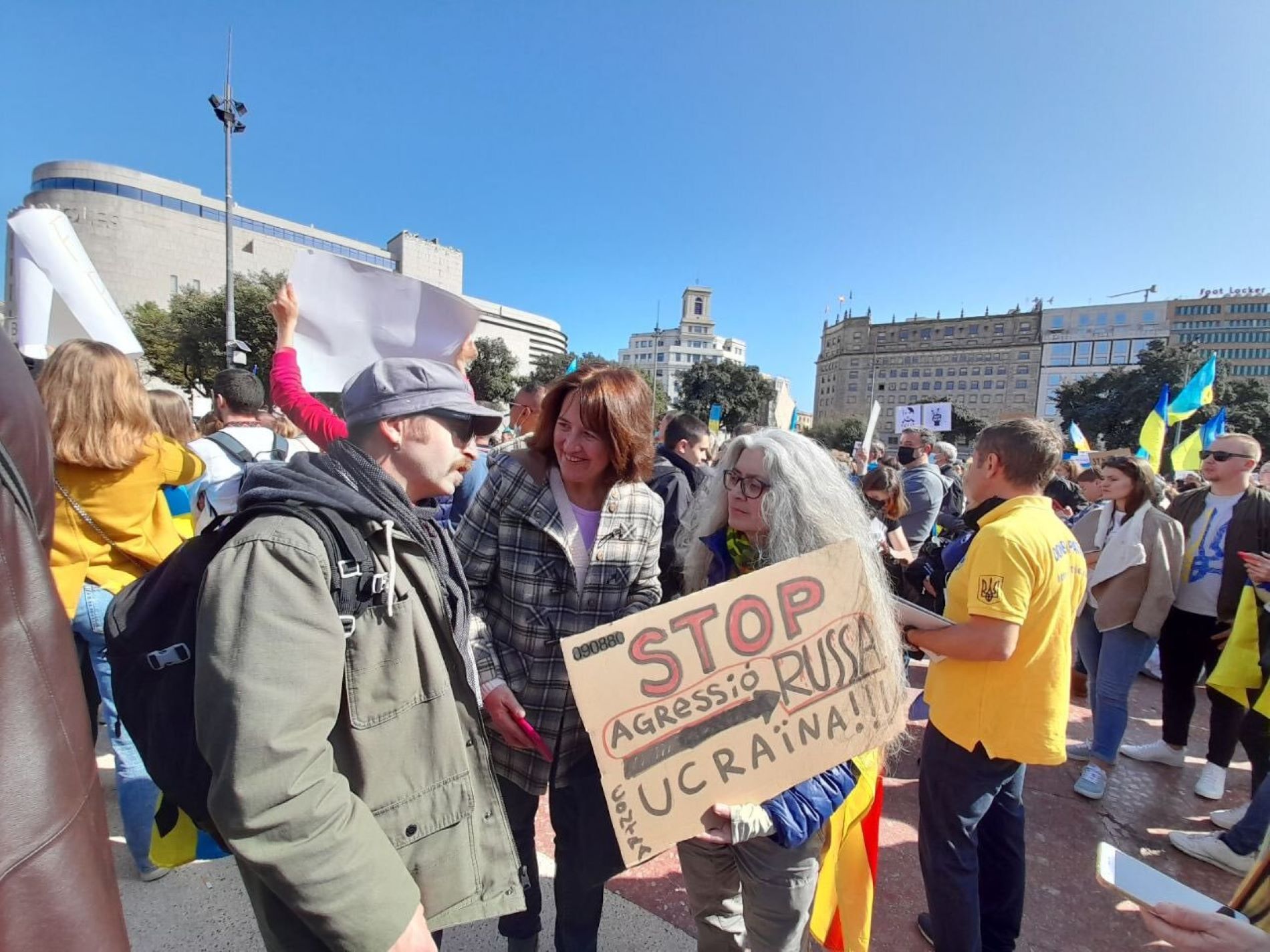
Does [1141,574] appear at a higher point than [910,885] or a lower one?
higher

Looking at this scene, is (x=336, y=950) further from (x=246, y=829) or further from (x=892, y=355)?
(x=892, y=355)

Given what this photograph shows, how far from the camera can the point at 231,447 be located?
3326mm

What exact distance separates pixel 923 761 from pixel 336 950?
193cm

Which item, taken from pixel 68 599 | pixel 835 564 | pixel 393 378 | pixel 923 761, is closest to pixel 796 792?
pixel 835 564

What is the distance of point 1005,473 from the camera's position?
2.11 m

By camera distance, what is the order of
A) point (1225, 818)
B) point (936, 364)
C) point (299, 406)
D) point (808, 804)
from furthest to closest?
point (936, 364) < point (1225, 818) < point (299, 406) < point (808, 804)

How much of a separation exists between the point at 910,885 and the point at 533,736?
2039 mm

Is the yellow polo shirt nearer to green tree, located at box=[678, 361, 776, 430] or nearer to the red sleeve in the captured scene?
the red sleeve

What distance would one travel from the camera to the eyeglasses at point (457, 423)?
1.38 meters

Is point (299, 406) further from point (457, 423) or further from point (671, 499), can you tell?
point (671, 499)

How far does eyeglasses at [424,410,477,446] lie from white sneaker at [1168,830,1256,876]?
400 centimetres

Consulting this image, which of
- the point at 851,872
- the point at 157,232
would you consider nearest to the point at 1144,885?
the point at 851,872

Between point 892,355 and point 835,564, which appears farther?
point 892,355

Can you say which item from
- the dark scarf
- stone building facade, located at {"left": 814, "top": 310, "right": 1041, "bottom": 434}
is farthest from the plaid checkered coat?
stone building facade, located at {"left": 814, "top": 310, "right": 1041, "bottom": 434}
